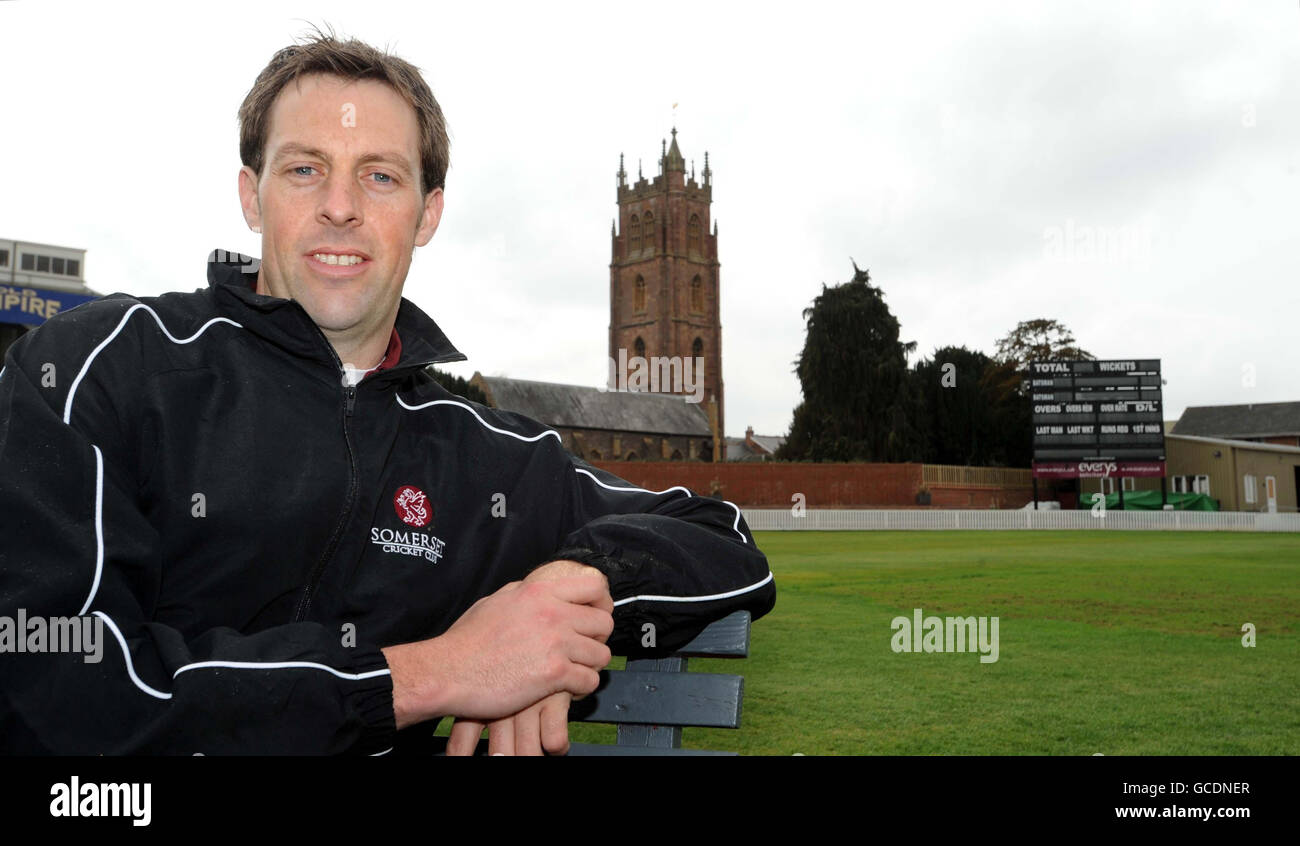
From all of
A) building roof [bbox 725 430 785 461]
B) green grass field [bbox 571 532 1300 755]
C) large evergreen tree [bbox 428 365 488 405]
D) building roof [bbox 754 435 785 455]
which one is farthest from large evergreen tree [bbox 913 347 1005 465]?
building roof [bbox 754 435 785 455]

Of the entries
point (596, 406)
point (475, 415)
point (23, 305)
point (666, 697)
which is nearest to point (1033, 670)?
point (666, 697)

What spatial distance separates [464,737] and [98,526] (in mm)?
813

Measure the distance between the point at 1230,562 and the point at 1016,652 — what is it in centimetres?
1470

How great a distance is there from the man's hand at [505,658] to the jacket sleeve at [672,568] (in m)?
0.22

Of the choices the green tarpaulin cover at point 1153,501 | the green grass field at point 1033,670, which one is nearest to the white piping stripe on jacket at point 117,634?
the green grass field at point 1033,670

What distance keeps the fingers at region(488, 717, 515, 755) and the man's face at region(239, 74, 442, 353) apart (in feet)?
3.61

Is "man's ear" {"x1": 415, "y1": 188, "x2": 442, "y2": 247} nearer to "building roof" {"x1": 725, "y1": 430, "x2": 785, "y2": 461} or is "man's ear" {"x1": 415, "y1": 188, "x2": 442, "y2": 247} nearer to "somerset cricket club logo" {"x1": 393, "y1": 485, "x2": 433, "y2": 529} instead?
"somerset cricket club logo" {"x1": 393, "y1": 485, "x2": 433, "y2": 529}

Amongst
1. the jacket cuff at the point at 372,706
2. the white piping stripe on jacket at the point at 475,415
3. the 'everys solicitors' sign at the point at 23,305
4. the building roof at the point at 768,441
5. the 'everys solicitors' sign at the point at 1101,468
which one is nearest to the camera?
the jacket cuff at the point at 372,706

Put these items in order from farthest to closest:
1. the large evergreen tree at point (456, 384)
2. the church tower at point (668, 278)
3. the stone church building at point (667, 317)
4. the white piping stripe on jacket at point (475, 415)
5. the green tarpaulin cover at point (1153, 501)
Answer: the church tower at point (668, 278), the stone church building at point (667, 317), the large evergreen tree at point (456, 384), the green tarpaulin cover at point (1153, 501), the white piping stripe on jacket at point (475, 415)

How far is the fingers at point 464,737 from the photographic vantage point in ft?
6.73

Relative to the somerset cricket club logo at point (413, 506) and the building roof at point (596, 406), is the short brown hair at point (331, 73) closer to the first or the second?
the somerset cricket club logo at point (413, 506)
